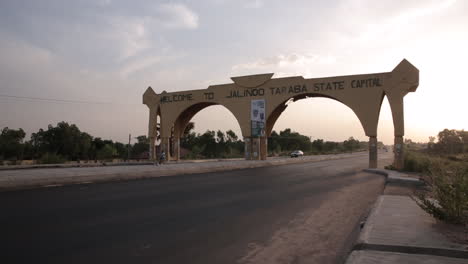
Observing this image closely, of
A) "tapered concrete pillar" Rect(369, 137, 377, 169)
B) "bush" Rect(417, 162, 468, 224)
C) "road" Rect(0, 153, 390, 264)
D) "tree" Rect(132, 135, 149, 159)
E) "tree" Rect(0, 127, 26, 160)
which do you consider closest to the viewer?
"road" Rect(0, 153, 390, 264)

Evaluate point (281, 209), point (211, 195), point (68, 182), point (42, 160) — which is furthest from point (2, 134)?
point (281, 209)

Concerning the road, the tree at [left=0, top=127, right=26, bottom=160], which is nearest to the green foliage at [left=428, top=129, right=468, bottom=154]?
the road

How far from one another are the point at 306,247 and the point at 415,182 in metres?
12.3

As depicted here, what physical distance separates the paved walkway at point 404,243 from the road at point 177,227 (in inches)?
17.5

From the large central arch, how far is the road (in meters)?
16.6

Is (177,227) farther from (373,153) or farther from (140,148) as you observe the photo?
(140,148)

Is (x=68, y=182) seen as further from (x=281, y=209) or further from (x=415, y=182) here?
(x=415, y=182)

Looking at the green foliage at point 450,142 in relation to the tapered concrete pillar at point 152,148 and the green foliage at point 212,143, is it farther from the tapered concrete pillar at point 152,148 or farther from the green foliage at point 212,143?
the tapered concrete pillar at point 152,148

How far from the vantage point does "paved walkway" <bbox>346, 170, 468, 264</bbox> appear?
4473 millimetres

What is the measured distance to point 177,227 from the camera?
6645mm

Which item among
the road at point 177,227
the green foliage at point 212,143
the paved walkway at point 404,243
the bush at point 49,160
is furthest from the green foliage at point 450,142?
the paved walkway at point 404,243

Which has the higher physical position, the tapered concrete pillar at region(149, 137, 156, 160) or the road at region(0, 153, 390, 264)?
the tapered concrete pillar at region(149, 137, 156, 160)

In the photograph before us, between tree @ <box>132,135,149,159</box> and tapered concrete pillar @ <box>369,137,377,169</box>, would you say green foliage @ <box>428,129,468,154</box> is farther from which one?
tree @ <box>132,135,149,159</box>

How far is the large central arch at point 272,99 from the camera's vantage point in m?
25.3
